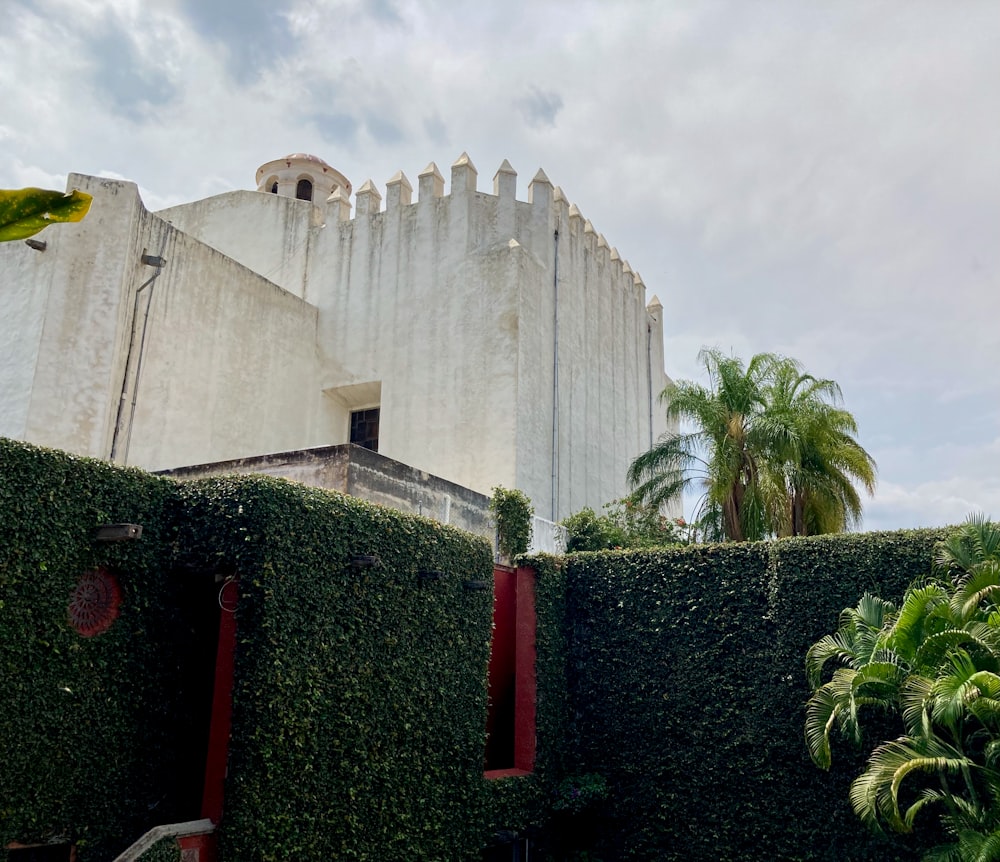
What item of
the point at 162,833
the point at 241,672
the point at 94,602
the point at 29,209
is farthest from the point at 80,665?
the point at 29,209

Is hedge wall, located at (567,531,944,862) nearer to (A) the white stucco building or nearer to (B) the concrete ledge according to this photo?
(A) the white stucco building

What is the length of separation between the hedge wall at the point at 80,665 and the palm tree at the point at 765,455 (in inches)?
377

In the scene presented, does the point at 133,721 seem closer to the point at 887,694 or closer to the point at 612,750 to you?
the point at 612,750

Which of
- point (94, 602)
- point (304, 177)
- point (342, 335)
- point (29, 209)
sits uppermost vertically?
point (304, 177)

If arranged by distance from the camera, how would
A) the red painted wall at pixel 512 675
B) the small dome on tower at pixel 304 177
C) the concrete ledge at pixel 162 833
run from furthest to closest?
the small dome on tower at pixel 304 177 → the red painted wall at pixel 512 675 → the concrete ledge at pixel 162 833

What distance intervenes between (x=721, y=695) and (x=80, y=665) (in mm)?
7160

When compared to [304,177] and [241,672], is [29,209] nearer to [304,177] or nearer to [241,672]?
[241,672]

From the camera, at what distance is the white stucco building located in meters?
14.8

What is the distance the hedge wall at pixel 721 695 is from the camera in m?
10.8

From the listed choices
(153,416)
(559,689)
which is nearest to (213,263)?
(153,416)

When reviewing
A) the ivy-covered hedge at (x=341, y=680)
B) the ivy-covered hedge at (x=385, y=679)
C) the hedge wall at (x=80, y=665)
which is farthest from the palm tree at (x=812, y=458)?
the hedge wall at (x=80, y=665)

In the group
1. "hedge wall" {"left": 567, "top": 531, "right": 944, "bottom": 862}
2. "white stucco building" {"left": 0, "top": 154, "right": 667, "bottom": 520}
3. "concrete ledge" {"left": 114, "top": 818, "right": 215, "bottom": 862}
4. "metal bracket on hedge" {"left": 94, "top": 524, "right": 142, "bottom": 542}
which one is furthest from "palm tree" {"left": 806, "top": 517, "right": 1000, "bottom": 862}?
"white stucco building" {"left": 0, "top": 154, "right": 667, "bottom": 520}

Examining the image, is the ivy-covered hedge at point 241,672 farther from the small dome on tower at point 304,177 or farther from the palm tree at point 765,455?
the small dome on tower at point 304,177

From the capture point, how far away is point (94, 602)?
334 inches
